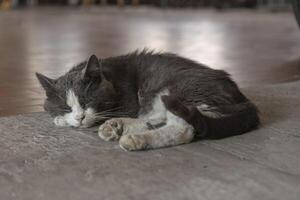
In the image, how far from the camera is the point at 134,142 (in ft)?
5.14

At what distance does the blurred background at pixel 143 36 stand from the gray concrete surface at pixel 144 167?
50 centimetres

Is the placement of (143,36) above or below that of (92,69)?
below

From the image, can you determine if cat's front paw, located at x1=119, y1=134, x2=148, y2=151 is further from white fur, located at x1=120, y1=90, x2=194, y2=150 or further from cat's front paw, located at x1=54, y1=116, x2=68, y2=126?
cat's front paw, located at x1=54, y1=116, x2=68, y2=126

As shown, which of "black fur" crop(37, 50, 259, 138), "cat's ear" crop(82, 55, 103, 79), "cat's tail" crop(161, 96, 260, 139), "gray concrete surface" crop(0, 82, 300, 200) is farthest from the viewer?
"cat's ear" crop(82, 55, 103, 79)

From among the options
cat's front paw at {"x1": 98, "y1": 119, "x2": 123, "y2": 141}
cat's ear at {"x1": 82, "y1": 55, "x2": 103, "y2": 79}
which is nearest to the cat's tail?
cat's front paw at {"x1": 98, "y1": 119, "x2": 123, "y2": 141}

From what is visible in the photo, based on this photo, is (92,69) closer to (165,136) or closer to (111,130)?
(111,130)

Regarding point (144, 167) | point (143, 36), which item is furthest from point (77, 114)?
point (143, 36)

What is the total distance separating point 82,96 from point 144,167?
0.41m

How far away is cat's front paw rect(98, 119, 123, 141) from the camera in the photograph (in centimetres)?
170

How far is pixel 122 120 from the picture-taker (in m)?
1.75

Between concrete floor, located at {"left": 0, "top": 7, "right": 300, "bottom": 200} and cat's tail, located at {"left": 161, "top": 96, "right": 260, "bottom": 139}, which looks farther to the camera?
cat's tail, located at {"left": 161, "top": 96, "right": 260, "bottom": 139}

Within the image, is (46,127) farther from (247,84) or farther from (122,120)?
(247,84)

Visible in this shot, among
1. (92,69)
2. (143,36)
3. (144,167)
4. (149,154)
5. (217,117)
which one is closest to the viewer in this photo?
(144,167)

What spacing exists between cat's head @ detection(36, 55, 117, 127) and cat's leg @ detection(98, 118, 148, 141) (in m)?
0.07
